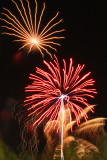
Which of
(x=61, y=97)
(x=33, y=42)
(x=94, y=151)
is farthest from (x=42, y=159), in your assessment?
(x=33, y=42)

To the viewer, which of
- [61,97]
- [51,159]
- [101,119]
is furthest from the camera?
[51,159]

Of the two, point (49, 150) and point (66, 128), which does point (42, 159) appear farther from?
point (66, 128)

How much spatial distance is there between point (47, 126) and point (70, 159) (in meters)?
2.68

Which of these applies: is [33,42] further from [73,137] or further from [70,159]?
[70,159]

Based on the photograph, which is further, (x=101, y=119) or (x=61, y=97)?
(x=101, y=119)

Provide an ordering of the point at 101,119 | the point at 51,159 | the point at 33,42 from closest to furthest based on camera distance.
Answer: the point at 33,42, the point at 101,119, the point at 51,159

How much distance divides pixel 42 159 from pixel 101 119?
16.6 feet

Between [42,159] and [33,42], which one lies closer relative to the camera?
[33,42]

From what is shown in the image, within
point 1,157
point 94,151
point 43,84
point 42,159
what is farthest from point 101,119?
point 1,157

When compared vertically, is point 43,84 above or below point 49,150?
above

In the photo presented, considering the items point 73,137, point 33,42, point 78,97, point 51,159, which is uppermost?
point 33,42

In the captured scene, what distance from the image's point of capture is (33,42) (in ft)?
39.8

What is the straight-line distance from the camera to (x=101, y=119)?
567 inches

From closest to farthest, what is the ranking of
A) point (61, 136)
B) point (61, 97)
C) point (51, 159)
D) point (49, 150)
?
point (61, 97) < point (61, 136) < point (49, 150) < point (51, 159)
